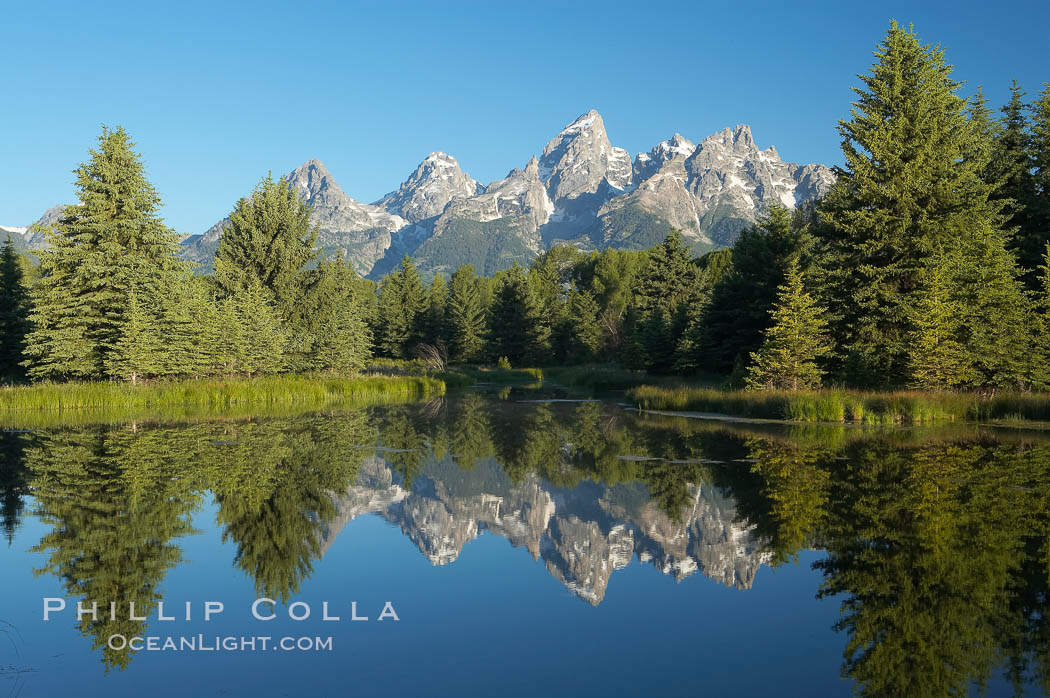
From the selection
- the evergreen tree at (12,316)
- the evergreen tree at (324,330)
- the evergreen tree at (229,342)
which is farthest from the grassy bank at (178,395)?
the evergreen tree at (12,316)

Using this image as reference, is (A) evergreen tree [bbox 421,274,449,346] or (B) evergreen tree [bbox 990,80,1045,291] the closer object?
(B) evergreen tree [bbox 990,80,1045,291]

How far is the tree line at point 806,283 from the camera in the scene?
27.7 metres

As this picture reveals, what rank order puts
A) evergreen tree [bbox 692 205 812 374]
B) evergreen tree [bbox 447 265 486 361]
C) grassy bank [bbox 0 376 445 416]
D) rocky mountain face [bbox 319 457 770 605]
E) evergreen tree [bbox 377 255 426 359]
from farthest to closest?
evergreen tree [bbox 377 255 426 359], evergreen tree [bbox 447 265 486 361], evergreen tree [bbox 692 205 812 374], grassy bank [bbox 0 376 445 416], rocky mountain face [bbox 319 457 770 605]

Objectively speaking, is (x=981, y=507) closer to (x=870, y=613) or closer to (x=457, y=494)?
(x=870, y=613)

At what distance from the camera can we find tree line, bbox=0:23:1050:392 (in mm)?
27703

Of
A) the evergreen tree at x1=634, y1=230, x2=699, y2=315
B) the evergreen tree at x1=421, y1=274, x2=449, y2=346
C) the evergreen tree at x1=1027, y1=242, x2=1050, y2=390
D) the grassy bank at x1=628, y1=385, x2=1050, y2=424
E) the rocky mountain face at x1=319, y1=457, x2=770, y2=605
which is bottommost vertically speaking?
the rocky mountain face at x1=319, y1=457, x2=770, y2=605

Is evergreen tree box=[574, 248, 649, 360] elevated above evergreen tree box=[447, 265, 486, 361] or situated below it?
above

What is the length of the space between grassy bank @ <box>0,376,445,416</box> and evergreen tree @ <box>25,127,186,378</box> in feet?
8.19

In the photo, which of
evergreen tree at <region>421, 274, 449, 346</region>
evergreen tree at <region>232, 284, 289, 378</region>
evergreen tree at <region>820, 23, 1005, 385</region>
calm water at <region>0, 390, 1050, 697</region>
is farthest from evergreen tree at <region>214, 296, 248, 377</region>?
evergreen tree at <region>421, 274, 449, 346</region>

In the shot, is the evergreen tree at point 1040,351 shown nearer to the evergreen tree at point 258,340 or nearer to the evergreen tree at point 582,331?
the evergreen tree at point 258,340

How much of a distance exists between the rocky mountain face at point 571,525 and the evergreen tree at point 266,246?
35691 mm

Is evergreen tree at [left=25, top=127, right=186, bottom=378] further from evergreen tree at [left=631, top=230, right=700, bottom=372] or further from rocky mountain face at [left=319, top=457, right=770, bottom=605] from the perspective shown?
evergreen tree at [left=631, top=230, right=700, bottom=372]

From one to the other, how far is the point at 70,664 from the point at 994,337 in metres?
30.8

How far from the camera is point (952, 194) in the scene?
96.2ft
